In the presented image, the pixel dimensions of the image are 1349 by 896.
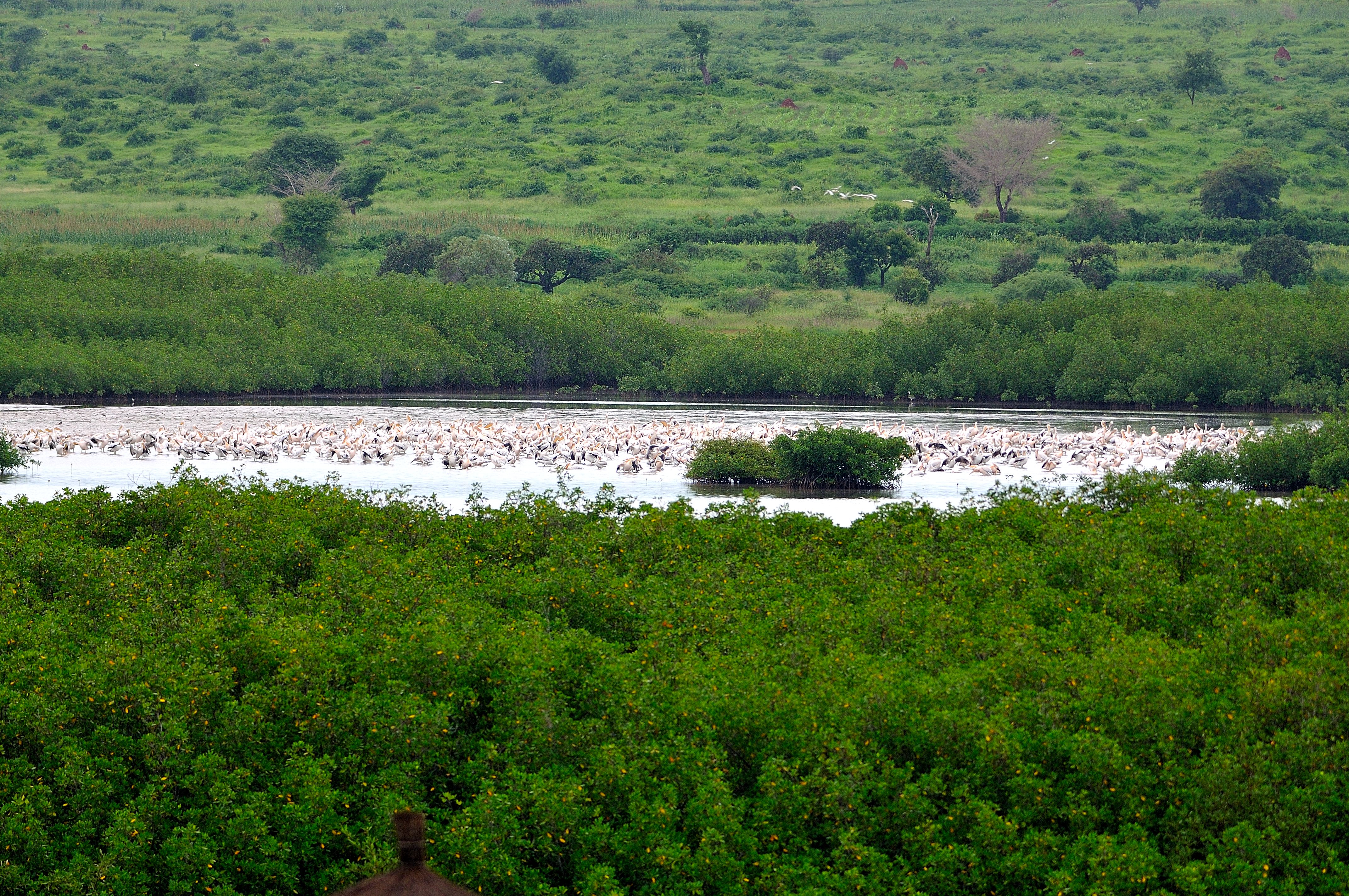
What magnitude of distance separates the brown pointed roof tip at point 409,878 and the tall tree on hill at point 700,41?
127589 millimetres

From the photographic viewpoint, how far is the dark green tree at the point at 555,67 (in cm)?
13438

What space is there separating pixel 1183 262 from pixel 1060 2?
92.0 metres

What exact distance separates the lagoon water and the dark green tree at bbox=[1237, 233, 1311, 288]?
30718mm

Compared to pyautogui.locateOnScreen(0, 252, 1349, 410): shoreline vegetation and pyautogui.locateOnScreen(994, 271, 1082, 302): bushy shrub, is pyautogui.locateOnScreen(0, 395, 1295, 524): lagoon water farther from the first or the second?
pyautogui.locateOnScreen(994, 271, 1082, 302): bushy shrub

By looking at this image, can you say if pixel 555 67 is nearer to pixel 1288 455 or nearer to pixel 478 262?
pixel 478 262

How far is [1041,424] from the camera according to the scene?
5106 cm

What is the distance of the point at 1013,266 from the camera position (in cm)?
8288

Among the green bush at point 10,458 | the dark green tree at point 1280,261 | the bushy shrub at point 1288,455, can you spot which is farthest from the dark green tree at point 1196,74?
the green bush at point 10,458

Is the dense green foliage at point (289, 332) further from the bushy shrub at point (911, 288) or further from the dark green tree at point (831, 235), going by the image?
the dark green tree at point (831, 235)

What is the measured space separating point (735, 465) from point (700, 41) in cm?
10254

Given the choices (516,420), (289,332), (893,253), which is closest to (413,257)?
(893,253)

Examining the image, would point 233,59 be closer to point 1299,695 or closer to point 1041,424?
point 1041,424

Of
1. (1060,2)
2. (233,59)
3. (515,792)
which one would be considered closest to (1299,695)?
(515,792)

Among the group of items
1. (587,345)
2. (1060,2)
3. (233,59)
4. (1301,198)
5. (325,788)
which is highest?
(1060,2)
